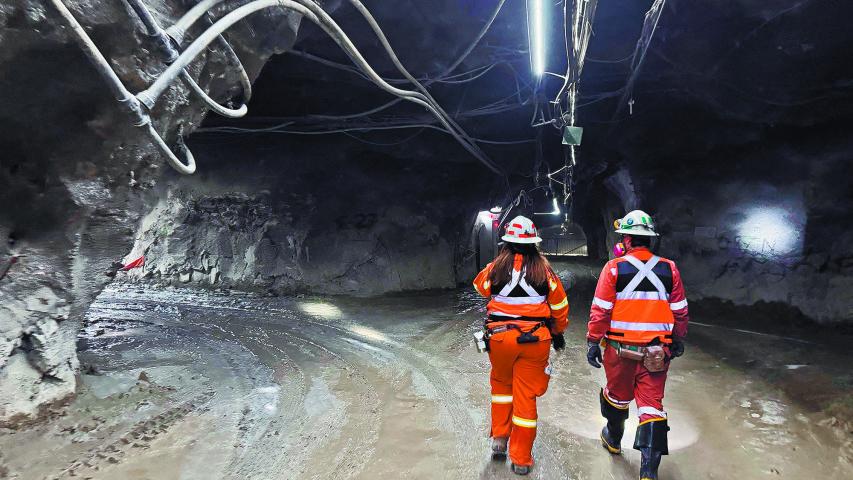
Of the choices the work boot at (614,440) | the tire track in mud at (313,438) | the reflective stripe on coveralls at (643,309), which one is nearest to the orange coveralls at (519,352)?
the reflective stripe on coveralls at (643,309)

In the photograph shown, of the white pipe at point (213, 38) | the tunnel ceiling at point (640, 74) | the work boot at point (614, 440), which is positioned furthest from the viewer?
the tunnel ceiling at point (640, 74)

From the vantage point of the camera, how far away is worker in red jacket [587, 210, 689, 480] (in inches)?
107

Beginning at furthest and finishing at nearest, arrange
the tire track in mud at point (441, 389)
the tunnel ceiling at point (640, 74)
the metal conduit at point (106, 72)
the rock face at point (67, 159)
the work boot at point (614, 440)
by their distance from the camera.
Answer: the tunnel ceiling at point (640, 74) < the tire track in mud at point (441, 389) < the work boot at point (614, 440) < the rock face at point (67, 159) < the metal conduit at point (106, 72)

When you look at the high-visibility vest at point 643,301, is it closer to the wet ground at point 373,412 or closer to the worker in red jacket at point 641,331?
the worker in red jacket at point 641,331

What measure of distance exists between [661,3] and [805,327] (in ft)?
21.4

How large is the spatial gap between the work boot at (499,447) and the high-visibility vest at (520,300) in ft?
2.84

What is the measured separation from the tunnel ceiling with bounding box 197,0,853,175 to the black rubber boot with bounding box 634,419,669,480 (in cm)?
388

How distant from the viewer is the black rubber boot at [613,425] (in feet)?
9.73

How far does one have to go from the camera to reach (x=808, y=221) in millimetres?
7367

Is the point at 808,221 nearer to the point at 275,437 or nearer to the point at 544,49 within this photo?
the point at 544,49

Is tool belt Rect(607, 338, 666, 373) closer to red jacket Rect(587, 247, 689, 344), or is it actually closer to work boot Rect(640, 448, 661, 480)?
red jacket Rect(587, 247, 689, 344)

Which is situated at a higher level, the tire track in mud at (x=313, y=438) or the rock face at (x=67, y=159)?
the rock face at (x=67, y=159)

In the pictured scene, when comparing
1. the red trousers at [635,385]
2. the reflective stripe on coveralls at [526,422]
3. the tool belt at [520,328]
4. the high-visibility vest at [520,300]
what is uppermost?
the high-visibility vest at [520,300]

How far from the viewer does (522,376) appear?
9.13ft
